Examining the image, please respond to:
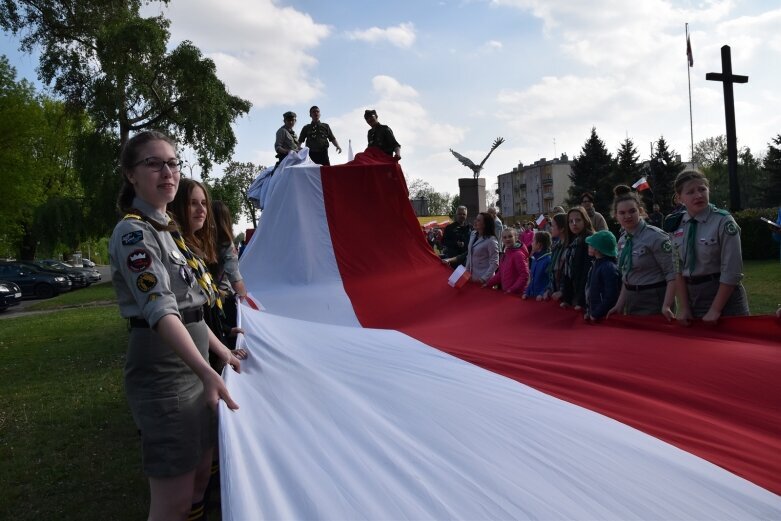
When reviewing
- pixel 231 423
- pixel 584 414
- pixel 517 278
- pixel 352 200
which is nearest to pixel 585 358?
pixel 584 414

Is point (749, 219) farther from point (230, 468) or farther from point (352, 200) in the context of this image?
point (230, 468)

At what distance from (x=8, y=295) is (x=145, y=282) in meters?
18.2

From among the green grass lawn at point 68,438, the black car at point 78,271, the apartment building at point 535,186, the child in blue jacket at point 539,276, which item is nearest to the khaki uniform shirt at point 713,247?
the child in blue jacket at point 539,276

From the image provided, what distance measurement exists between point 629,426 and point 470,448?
0.68m

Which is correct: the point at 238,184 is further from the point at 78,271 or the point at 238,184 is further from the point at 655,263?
the point at 655,263

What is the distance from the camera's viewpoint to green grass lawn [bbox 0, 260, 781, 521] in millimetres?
3203

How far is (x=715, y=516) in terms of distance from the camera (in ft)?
4.91

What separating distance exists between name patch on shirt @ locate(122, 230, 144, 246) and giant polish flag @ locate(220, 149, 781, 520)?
1.84 feet

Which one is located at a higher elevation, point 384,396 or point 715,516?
point 384,396

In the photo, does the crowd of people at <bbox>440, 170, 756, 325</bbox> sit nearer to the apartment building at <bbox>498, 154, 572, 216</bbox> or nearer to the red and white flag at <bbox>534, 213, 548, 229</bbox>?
the red and white flag at <bbox>534, 213, 548, 229</bbox>

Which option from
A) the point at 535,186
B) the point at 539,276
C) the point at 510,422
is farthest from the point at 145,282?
the point at 535,186

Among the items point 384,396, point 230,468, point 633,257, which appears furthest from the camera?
point 633,257

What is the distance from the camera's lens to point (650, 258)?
333 centimetres

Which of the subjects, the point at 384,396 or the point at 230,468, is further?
the point at 384,396
